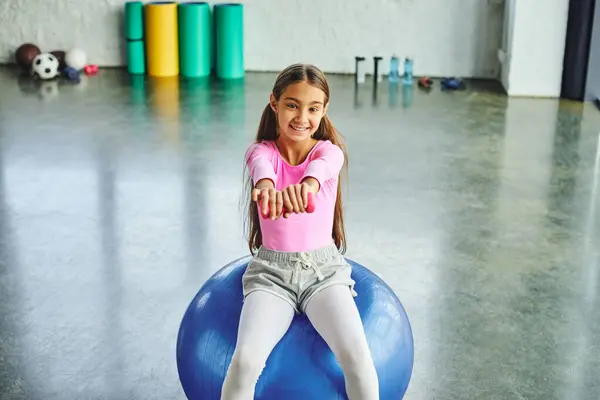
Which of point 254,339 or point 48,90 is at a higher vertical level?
point 254,339

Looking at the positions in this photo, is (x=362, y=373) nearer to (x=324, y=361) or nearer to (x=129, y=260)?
(x=324, y=361)

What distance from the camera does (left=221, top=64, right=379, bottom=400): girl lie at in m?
2.17

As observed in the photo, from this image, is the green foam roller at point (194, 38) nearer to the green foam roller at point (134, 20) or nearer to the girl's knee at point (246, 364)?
the green foam roller at point (134, 20)

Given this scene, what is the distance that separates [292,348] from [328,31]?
6.04 metres

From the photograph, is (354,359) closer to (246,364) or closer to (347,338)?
(347,338)

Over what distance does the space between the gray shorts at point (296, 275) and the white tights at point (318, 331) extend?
38mm

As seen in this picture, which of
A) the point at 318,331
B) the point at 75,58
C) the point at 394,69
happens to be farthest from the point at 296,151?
the point at 75,58

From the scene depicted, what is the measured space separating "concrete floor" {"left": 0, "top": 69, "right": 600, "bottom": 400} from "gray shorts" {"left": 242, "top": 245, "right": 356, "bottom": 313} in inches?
25.9

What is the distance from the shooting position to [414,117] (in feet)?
21.3

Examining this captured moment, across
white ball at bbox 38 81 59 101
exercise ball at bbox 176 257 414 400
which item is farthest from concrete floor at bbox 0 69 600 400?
exercise ball at bbox 176 257 414 400

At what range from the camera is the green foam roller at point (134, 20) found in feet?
25.8

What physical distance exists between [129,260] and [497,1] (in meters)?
4.92

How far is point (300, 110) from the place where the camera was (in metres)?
2.37

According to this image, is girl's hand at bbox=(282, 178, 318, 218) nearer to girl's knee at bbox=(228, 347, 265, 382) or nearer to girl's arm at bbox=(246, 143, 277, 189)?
girl's arm at bbox=(246, 143, 277, 189)
